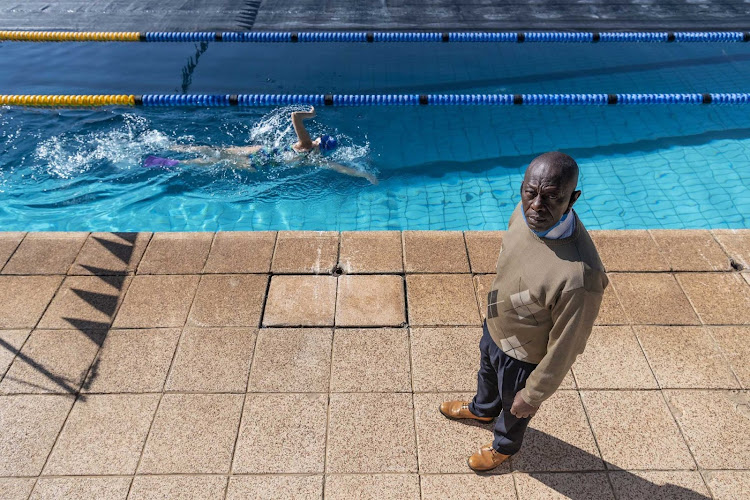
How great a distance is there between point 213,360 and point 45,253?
2018mm

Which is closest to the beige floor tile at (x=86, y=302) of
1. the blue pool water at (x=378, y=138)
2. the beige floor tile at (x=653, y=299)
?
the blue pool water at (x=378, y=138)

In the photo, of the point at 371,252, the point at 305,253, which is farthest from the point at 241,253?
the point at 371,252

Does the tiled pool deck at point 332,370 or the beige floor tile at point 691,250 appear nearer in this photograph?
the tiled pool deck at point 332,370

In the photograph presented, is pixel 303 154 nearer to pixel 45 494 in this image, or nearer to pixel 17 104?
pixel 17 104

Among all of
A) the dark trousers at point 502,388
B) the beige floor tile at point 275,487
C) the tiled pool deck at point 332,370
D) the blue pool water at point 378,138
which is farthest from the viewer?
the blue pool water at point 378,138

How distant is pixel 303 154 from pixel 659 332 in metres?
4.71

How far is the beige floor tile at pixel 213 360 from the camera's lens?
341 cm

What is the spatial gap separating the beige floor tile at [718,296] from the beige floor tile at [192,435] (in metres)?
3.42

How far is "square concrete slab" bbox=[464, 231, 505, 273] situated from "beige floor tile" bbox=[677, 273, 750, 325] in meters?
1.45

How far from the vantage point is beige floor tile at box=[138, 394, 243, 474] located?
2.99m

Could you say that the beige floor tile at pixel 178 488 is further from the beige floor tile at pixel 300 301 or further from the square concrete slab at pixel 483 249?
the square concrete slab at pixel 483 249

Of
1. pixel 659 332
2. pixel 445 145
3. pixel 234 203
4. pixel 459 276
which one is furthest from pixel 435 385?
pixel 445 145

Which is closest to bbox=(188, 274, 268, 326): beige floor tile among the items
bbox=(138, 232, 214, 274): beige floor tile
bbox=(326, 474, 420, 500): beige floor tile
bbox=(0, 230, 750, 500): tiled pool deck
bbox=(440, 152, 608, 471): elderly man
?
bbox=(0, 230, 750, 500): tiled pool deck

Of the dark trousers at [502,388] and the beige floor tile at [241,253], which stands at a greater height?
the dark trousers at [502,388]
